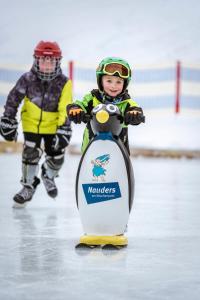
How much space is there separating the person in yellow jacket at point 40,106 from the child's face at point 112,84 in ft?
3.92

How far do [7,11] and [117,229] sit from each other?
356 inches

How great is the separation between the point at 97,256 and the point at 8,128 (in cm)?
169

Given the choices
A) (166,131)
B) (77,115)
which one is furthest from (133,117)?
(166,131)

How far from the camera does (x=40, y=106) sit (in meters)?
4.30

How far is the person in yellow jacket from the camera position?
4.28 metres

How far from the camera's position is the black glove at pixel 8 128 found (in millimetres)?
4215

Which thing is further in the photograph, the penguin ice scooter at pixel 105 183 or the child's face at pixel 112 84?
the child's face at pixel 112 84

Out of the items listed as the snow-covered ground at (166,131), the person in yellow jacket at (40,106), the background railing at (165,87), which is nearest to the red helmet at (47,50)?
the person in yellow jacket at (40,106)

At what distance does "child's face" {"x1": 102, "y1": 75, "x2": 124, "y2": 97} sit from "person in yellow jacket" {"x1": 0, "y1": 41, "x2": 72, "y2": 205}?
1.19 metres

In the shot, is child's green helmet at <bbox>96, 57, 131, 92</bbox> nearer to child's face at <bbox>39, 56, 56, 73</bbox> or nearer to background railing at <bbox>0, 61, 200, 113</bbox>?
child's face at <bbox>39, 56, 56, 73</bbox>

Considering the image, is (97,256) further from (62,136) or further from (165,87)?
(165,87)

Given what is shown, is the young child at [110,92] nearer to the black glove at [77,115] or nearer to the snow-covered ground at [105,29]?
the black glove at [77,115]

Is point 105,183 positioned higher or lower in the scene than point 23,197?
higher

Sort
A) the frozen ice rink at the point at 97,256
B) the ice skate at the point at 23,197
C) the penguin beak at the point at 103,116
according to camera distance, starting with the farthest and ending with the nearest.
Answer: the ice skate at the point at 23,197
the penguin beak at the point at 103,116
the frozen ice rink at the point at 97,256
